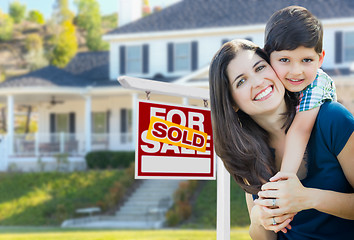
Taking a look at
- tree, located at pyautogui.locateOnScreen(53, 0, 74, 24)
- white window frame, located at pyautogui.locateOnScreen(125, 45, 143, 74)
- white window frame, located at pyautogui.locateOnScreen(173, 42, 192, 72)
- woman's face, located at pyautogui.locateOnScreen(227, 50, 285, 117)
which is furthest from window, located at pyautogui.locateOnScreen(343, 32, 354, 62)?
tree, located at pyautogui.locateOnScreen(53, 0, 74, 24)

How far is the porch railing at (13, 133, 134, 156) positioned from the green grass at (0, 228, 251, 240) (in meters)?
6.90

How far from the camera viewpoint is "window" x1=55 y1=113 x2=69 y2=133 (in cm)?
2977

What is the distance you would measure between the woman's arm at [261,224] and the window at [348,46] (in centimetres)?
2178

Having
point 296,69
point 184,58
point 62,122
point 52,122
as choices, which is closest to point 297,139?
point 296,69

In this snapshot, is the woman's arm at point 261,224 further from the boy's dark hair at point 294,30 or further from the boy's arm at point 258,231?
the boy's dark hair at point 294,30

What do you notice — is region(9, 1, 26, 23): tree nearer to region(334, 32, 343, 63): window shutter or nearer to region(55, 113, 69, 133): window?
region(55, 113, 69, 133): window

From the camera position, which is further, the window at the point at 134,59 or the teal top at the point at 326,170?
the window at the point at 134,59

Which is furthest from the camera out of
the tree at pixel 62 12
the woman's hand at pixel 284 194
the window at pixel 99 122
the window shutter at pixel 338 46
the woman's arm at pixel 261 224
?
the tree at pixel 62 12

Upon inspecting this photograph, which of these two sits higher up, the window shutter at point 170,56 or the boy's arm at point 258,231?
the window shutter at point 170,56

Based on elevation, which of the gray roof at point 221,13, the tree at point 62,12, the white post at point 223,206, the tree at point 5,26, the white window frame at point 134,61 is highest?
the tree at point 62,12

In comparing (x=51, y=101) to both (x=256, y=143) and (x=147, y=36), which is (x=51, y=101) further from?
(x=256, y=143)

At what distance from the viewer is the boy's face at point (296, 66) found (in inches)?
96.2

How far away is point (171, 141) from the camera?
140 inches

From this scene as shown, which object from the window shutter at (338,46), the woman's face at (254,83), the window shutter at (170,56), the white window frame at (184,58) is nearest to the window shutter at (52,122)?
the window shutter at (170,56)
